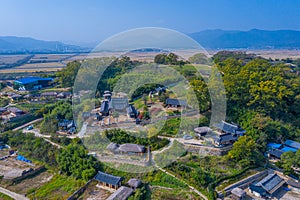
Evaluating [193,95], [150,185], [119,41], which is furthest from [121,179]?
[119,41]

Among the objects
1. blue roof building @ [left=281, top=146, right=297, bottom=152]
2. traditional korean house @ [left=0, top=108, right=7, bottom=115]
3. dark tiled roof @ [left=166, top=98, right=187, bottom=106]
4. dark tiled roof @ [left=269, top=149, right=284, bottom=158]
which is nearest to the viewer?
dark tiled roof @ [left=269, top=149, right=284, bottom=158]

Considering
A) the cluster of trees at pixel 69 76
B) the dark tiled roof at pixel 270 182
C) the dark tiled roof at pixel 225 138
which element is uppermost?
the cluster of trees at pixel 69 76

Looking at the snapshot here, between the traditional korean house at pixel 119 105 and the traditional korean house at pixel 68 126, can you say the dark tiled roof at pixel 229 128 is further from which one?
the traditional korean house at pixel 68 126

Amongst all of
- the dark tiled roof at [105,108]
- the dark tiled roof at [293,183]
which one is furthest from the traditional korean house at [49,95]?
the dark tiled roof at [293,183]

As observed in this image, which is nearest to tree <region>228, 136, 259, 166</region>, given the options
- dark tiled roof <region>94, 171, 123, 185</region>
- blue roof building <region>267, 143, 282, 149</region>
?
blue roof building <region>267, 143, 282, 149</region>

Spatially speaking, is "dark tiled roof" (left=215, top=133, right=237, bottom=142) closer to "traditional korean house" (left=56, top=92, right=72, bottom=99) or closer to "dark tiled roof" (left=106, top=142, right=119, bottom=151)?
"dark tiled roof" (left=106, top=142, right=119, bottom=151)

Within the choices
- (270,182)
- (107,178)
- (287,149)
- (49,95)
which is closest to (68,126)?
(107,178)

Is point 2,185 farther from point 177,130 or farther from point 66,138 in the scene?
point 177,130
